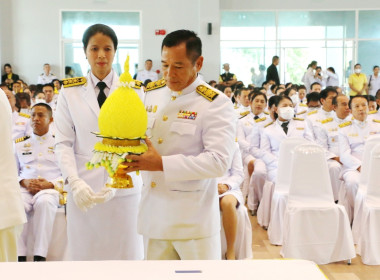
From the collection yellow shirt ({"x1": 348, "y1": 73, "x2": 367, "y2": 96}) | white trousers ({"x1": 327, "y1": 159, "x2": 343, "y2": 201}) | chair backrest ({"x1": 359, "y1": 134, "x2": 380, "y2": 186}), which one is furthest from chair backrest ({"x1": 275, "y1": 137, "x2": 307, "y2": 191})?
yellow shirt ({"x1": 348, "y1": 73, "x2": 367, "y2": 96})

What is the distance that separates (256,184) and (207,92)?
3544 mm

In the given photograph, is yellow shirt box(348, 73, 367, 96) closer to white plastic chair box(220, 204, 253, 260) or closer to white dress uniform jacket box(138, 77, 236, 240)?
white plastic chair box(220, 204, 253, 260)

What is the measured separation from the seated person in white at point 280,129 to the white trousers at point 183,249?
3.53 meters

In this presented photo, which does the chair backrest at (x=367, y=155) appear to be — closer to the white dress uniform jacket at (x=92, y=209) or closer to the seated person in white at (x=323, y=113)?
the seated person in white at (x=323, y=113)

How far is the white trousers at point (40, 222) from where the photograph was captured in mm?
3734

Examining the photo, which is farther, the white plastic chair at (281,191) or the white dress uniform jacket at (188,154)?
the white plastic chair at (281,191)

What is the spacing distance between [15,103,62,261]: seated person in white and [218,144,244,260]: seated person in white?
120 cm

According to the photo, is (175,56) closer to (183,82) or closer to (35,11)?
(183,82)

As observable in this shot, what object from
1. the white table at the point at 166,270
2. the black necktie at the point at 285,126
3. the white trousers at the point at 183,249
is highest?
the white table at the point at 166,270

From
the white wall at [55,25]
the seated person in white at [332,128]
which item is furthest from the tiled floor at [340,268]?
the white wall at [55,25]

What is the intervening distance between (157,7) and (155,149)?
13054mm

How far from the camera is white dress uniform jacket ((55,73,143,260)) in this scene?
2.20 meters

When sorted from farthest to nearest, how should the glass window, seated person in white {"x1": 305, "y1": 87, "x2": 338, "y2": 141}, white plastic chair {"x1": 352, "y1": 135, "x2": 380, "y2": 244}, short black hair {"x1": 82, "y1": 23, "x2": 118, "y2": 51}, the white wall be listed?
1. the glass window
2. the white wall
3. seated person in white {"x1": 305, "y1": 87, "x2": 338, "y2": 141}
4. white plastic chair {"x1": 352, "y1": 135, "x2": 380, "y2": 244}
5. short black hair {"x1": 82, "y1": 23, "x2": 118, "y2": 51}

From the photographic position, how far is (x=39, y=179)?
4090mm
